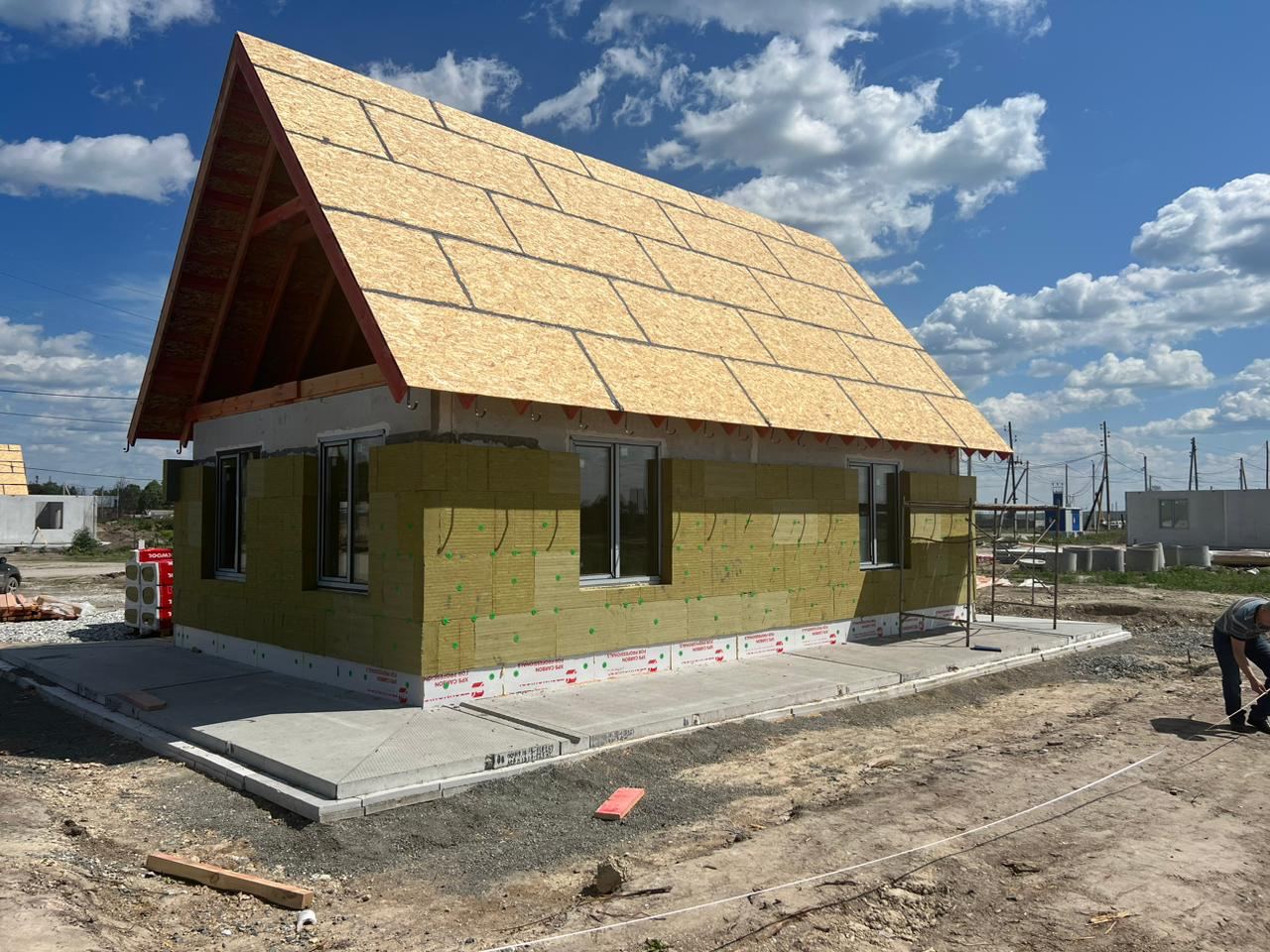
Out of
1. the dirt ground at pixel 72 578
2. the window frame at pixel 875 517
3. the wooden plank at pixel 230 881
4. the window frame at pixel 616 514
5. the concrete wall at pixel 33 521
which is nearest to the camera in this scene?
the wooden plank at pixel 230 881

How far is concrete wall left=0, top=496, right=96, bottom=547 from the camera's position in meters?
43.5

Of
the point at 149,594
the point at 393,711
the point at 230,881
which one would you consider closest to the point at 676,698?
the point at 393,711

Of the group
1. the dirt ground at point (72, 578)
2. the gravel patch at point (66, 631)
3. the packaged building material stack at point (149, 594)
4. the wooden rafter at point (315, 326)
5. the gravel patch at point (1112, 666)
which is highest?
the wooden rafter at point (315, 326)

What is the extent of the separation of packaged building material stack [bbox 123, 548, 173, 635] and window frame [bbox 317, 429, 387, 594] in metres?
5.95

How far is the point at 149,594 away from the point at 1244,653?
14.8 m

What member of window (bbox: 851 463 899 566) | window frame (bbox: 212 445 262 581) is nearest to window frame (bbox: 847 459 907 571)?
window (bbox: 851 463 899 566)

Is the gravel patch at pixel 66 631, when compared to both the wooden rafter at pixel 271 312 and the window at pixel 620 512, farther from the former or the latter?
the window at pixel 620 512

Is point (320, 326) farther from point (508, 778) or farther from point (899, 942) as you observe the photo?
point (899, 942)

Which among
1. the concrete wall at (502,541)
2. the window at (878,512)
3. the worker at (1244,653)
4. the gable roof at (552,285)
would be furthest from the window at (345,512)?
the worker at (1244,653)

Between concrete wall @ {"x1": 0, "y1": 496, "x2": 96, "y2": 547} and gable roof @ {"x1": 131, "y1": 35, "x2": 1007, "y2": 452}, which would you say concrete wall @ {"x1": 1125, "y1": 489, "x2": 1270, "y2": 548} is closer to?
gable roof @ {"x1": 131, "y1": 35, "x2": 1007, "y2": 452}

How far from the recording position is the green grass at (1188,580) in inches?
935

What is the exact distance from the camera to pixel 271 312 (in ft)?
37.9

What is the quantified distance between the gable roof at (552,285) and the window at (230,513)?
1.33m

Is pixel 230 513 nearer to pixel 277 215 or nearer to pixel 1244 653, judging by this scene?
pixel 277 215
